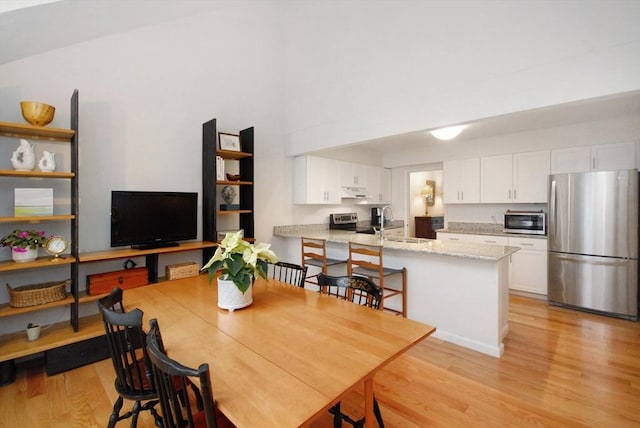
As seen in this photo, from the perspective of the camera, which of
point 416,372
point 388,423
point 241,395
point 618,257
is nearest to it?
point 241,395

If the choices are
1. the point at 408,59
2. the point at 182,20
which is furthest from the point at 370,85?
the point at 182,20

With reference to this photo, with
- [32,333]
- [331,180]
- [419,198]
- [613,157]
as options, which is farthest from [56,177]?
[419,198]

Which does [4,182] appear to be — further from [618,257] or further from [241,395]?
[618,257]

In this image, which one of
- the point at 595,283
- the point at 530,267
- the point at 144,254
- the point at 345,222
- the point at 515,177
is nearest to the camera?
the point at 144,254

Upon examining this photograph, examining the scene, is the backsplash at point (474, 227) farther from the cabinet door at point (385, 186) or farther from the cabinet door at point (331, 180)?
the cabinet door at point (331, 180)

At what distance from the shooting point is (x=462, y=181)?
5.12 meters

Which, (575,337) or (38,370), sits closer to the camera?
(38,370)

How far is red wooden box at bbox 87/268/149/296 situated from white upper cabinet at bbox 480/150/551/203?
15.9ft

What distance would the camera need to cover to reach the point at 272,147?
4641 mm

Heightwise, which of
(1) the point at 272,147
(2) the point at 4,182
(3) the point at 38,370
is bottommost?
(3) the point at 38,370

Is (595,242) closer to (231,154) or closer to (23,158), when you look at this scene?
(231,154)

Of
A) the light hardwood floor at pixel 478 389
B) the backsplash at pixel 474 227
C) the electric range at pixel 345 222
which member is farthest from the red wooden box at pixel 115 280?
the backsplash at pixel 474 227

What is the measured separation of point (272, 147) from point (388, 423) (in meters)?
3.78

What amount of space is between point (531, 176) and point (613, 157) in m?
0.88
